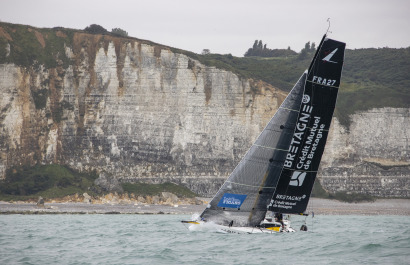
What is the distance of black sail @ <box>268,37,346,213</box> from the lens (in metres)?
31.8

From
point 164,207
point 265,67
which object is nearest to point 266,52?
point 265,67

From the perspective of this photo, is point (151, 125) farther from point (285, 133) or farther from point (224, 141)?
point (285, 133)

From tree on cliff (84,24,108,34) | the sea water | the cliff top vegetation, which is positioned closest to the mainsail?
the sea water

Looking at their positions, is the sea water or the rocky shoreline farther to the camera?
the rocky shoreline

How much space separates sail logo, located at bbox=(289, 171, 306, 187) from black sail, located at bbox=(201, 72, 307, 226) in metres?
0.85

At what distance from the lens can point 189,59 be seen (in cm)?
9038

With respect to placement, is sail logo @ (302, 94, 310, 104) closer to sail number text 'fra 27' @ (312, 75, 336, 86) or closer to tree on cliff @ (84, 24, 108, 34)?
sail number text 'fra 27' @ (312, 75, 336, 86)

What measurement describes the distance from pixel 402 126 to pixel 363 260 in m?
72.5

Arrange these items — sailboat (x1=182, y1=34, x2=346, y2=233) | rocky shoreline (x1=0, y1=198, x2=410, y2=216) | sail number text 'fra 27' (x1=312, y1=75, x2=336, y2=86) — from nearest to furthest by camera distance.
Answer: sail number text 'fra 27' (x1=312, y1=75, x2=336, y2=86), sailboat (x1=182, y1=34, x2=346, y2=233), rocky shoreline (x1=0, y1=198, x2=410, y2=216)

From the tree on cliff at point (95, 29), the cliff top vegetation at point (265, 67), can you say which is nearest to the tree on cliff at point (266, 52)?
the cliff top vegetation at point (265, 67)

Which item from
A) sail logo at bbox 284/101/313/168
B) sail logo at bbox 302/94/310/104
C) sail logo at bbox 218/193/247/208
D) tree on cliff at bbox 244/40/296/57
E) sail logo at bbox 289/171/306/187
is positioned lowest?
sail logo at bbox 218/193/247/208

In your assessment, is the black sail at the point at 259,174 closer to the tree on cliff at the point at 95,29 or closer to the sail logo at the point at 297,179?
the sail logo at the point at 297,179

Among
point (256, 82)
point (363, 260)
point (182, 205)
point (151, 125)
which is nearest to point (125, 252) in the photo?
point (363, 260)

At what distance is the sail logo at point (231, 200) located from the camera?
1307 inches
